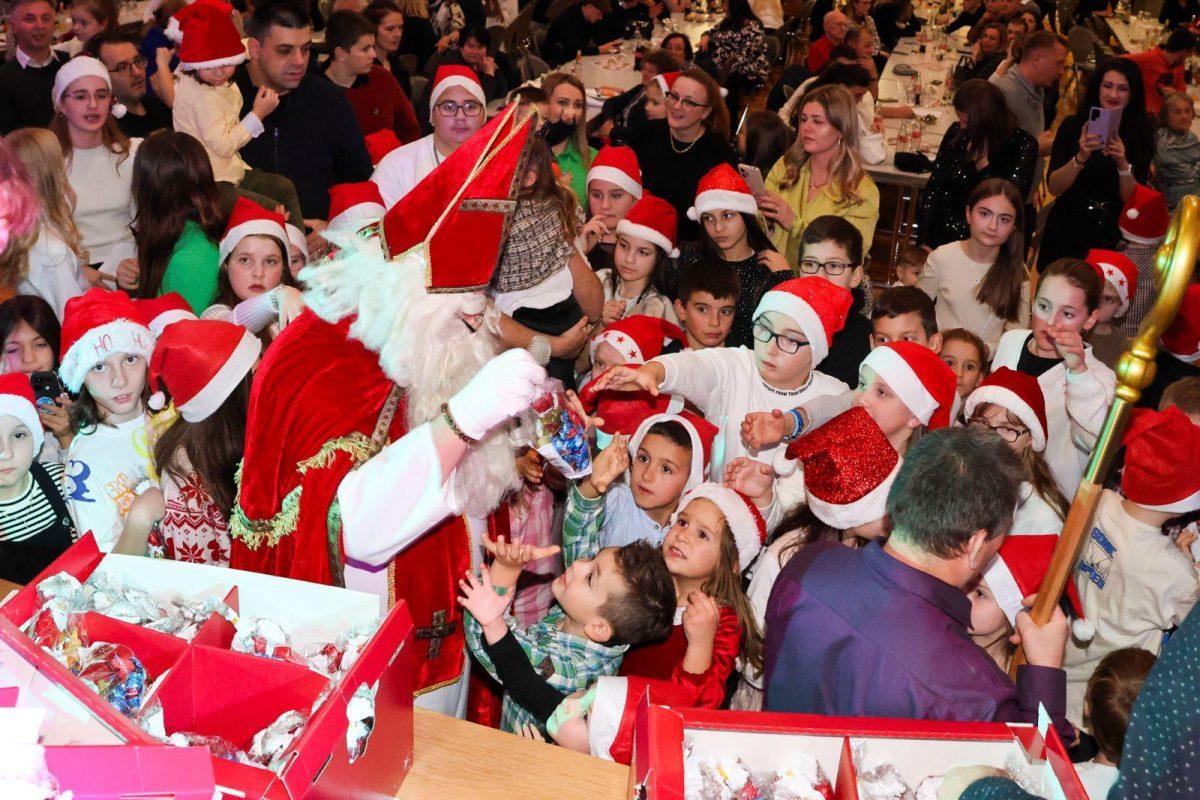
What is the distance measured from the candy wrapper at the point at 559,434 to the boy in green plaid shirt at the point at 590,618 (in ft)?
0.76

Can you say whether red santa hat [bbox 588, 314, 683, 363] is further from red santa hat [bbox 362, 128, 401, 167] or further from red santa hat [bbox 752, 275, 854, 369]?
red santa hat [bbox 362, 128, 401, 167]

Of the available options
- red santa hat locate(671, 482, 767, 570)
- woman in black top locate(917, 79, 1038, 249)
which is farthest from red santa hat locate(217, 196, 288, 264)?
woman in black top locate(917, 79, 1038, 249)

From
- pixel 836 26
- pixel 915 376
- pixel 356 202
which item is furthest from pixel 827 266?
pixel 836 26

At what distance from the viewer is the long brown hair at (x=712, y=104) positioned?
215 inches

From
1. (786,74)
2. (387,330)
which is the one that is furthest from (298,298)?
(786,74)

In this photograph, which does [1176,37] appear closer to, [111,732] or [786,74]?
[786,74]

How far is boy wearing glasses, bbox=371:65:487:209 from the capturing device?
15.8 feet

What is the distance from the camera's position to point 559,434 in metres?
2.29

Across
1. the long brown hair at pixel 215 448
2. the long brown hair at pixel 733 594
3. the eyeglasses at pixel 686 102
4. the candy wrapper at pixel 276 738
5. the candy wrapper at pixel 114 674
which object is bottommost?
the long brown hair at pixel 733 594

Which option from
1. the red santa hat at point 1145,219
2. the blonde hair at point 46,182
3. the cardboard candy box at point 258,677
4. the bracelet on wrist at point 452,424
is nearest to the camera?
the cardboard candy box at point 258,677

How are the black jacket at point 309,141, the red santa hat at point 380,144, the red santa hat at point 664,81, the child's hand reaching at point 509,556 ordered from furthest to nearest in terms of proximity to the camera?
the red santa hat at point 664,81
the red santa hat at point 380,144
the black jacket at point 309,141
the child's hand reaching at point 509,556

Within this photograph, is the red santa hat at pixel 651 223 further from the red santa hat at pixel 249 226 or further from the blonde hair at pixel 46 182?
the blonde hair at pixel 46 182

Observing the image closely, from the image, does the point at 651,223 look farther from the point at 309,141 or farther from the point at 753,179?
the point at 309,141

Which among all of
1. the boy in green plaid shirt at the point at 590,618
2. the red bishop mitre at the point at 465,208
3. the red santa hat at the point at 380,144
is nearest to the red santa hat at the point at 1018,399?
the boy in green plaid shirt at the point at 590,618
